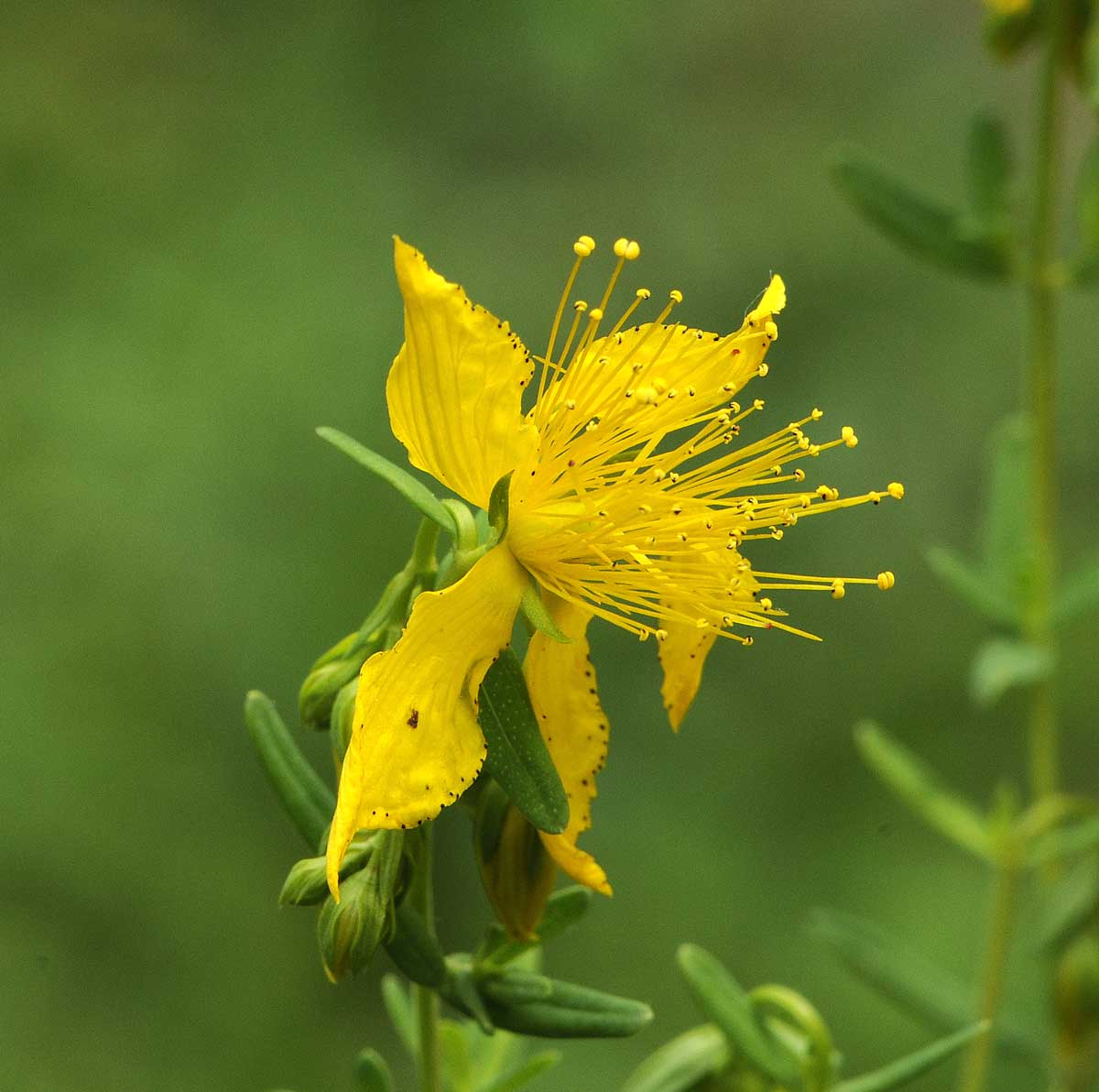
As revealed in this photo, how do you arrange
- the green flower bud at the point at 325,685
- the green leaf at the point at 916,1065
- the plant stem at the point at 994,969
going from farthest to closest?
1. the plant stem at the point at 994,969
2. the green leaf at the point at 916,1065
3. the green flower bud at the point at 325,685

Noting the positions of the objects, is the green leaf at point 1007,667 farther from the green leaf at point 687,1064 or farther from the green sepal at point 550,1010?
the green sepal at point 550,1010

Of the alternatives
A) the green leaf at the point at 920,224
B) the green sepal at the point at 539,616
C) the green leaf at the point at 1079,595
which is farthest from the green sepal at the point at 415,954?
the green leaf at the point at 920,224

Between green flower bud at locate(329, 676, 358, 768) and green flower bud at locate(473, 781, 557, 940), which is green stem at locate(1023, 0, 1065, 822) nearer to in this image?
green flower bud at locate(473, 781, 557, 940)

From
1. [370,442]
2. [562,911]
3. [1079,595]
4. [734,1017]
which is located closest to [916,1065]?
[734,1017]

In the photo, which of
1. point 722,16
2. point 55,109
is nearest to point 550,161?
point 722,16

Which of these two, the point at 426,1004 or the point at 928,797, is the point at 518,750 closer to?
the point at 426,1004

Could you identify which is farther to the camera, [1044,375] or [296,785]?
[1044,375]

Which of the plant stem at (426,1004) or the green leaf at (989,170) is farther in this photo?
the green leaf at (989,170)
